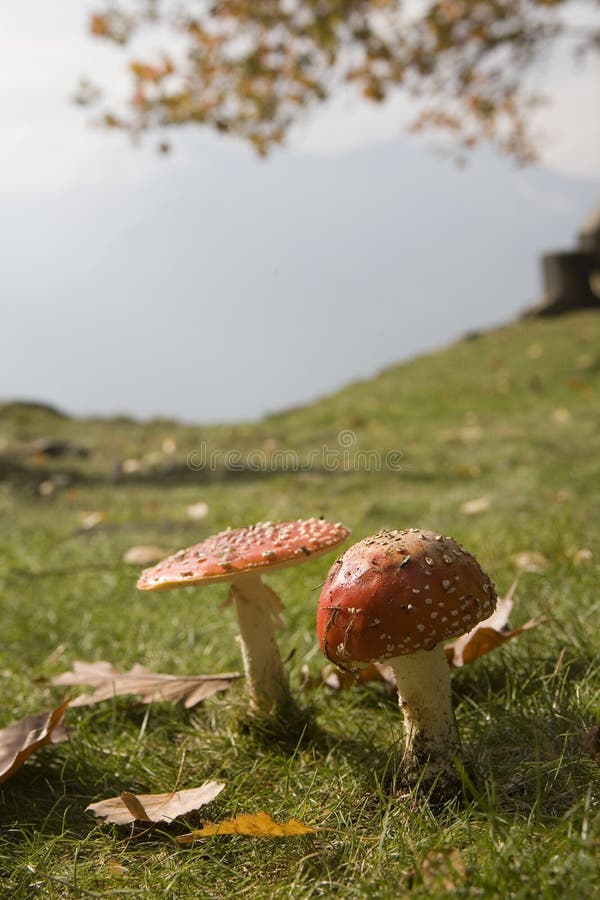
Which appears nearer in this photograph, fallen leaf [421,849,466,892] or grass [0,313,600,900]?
fallen leaf [421,849,466,892]

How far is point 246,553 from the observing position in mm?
1815

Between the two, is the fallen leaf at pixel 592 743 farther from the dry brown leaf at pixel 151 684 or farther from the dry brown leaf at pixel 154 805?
the dry brown leaf at pixel 151 684

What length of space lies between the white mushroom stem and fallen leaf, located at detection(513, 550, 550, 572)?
1.27 m

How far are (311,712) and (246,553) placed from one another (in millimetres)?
532

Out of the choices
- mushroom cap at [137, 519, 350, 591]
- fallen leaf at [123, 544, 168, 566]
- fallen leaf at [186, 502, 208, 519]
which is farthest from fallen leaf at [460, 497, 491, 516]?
mushroom cap at [137, 519, 350, 591]

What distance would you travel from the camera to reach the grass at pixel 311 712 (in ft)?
4.83

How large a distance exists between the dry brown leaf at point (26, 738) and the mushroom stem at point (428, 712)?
0.84 metres

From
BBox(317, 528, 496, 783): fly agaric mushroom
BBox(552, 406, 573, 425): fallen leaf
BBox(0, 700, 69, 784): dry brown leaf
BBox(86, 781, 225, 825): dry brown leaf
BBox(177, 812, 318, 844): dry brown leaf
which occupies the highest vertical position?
BBox(317, 528, 496, 783): fly agaric mushroom

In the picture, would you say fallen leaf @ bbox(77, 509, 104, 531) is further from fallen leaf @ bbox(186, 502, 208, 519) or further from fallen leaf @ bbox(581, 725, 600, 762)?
fallen leaf @ bbox(581, 725, 600, 762)

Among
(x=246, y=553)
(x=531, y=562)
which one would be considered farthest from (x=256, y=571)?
(x=531, y=562)

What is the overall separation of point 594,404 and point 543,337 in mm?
3427

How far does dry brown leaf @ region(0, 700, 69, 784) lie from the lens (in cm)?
186

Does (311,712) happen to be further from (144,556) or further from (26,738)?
(144,556)

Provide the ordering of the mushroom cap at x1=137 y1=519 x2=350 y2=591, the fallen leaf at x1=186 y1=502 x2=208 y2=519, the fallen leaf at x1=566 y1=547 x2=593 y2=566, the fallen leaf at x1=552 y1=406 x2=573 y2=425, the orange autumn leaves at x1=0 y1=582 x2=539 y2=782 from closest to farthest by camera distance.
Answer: the mushroom cap at x1=137 y1=519 x2=350 y2=591 → the orange autumn leaves at x1=0 y1=582 x2=539 y2=782 → the fallen leaf at x1=566 y1=547 x2=593 y2=566 → the fallen leaf at x1=186 y1=502 x2=208 y2=519 → the fallen leaf at x1=552 y1=406 x2=573 y2=425
